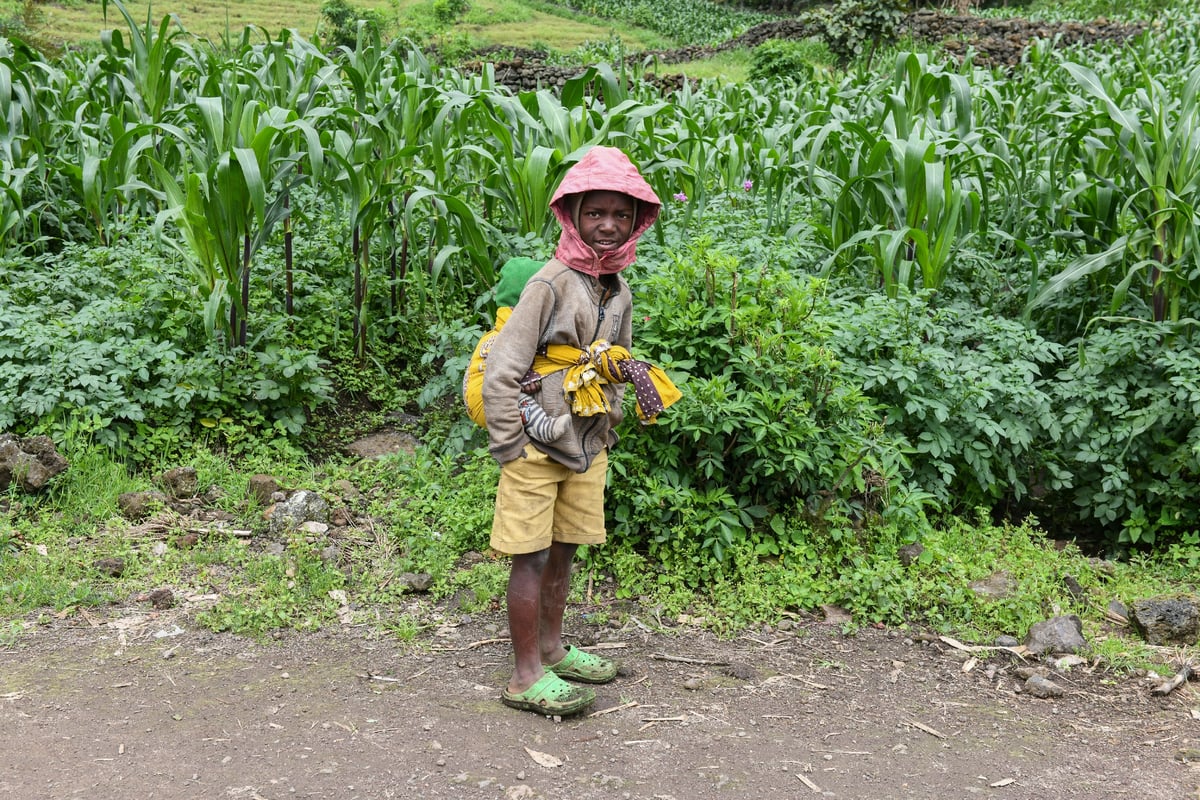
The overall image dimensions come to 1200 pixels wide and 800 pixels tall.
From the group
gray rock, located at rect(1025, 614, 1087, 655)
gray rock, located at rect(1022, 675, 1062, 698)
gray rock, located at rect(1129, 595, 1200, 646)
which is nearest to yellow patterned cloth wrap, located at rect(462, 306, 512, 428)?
gray rock, located at rect(1022, 675, 1062, 698)

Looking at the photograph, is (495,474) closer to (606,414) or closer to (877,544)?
(606,414)

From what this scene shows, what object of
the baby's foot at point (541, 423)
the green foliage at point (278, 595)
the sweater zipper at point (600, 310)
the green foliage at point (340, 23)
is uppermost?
the green foliage at point (340, 23)

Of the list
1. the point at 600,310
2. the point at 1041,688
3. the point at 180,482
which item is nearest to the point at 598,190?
the point at 600,310

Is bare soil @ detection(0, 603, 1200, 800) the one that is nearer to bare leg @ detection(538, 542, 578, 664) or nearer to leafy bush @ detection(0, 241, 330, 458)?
bare leg @ detection(538, 542, 578, 664)

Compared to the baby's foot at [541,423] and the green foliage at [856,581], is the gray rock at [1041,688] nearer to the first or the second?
the green foliage at [856,581]

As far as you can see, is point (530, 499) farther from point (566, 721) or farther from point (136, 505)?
point (136, 505)

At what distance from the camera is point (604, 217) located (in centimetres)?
271

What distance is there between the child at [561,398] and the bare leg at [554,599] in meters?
0.03

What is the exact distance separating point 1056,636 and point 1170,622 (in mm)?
431

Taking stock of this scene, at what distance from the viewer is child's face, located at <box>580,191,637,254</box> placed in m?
2.71

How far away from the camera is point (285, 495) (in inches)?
164

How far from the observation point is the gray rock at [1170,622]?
3467mm

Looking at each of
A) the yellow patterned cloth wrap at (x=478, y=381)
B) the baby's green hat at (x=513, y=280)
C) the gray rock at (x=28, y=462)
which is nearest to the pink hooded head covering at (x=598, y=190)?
the baby's green hat at (x=513, y=280)

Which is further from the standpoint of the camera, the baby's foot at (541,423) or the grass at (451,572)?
the grass at (451,572)
